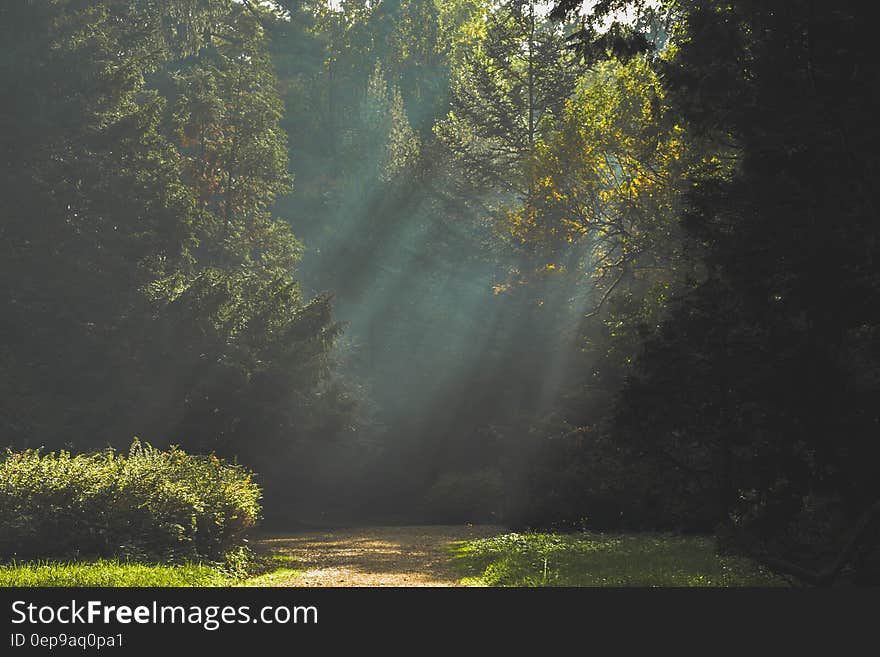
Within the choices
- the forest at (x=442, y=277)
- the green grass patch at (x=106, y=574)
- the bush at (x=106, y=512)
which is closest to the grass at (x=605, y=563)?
the forest at (x=442, y=277)

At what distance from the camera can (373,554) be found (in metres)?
20.3

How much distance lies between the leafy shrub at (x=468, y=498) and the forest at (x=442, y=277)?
0.48 ft

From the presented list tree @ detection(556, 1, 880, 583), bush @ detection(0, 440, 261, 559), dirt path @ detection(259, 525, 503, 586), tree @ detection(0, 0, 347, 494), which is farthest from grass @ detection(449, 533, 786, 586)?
tree @ detection(0, 0, 347, 494)

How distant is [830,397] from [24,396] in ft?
89.8

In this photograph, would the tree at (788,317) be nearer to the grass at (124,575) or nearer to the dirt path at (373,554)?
the dirt path at (373,554)

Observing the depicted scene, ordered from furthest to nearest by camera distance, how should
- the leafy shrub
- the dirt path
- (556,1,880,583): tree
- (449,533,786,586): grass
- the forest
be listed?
the leafy shrub → the dirt path → (449,533,786,586): grass → the forest → (556,1,880,583): tree

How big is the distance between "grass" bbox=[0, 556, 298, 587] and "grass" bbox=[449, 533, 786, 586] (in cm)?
334

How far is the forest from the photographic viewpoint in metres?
10.9

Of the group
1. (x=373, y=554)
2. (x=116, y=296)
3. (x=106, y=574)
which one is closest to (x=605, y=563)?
(x=373, y=554)

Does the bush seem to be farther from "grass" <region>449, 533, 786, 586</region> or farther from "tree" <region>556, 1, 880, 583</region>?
"tree" <region>556, 1, 880, 583</region>

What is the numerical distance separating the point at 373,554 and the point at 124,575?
8.64m

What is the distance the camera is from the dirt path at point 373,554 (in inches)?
587

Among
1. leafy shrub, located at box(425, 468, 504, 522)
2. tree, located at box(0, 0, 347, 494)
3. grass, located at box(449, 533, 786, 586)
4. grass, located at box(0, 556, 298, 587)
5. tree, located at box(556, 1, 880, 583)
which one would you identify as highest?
tree, located at box(0, 0, 347, 494)

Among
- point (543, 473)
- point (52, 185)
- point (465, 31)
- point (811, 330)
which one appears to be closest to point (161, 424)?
point (52, 185)
